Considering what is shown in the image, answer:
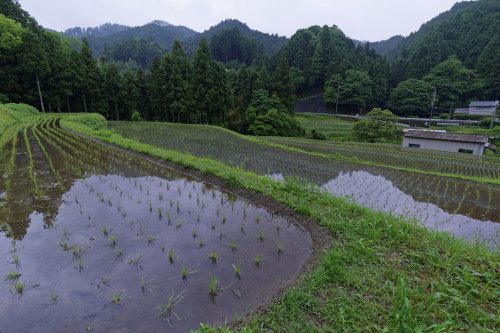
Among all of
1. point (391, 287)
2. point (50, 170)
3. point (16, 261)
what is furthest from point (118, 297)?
point (50, 170)

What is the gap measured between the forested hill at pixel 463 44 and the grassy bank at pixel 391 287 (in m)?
61.0

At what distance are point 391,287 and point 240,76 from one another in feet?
129

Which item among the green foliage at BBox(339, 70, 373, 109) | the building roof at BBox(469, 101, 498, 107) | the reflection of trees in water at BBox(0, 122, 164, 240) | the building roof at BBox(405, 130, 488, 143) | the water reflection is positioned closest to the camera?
the reflection of trees in water at BBox(0, 122, 164, 240)

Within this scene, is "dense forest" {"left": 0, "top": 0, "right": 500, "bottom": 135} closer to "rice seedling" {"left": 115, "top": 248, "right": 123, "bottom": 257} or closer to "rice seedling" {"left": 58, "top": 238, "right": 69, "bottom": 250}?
"rice seedling" {"left": 58, "top": 238, "right": 69, "bottom": 250}

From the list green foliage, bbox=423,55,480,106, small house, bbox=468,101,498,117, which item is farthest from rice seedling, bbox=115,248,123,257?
green foliage, bbox=423,55,480,106

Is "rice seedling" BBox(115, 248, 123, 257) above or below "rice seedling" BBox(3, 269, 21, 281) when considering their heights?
below

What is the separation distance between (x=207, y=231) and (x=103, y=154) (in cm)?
790

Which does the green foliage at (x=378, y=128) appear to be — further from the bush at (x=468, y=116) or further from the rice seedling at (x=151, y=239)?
the rice seedling at (x=151, y=239)

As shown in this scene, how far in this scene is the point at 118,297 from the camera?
8.64 ft

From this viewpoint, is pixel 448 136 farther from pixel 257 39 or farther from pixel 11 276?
pixel 257 39

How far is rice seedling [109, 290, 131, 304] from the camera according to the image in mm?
2603

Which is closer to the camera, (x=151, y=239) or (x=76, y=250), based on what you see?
(x=76, y=250)

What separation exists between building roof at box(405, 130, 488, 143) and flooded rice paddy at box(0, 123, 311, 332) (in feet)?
73.9

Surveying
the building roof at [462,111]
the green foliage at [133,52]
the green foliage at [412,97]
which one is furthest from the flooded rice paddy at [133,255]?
the green foliage at [133,52]
